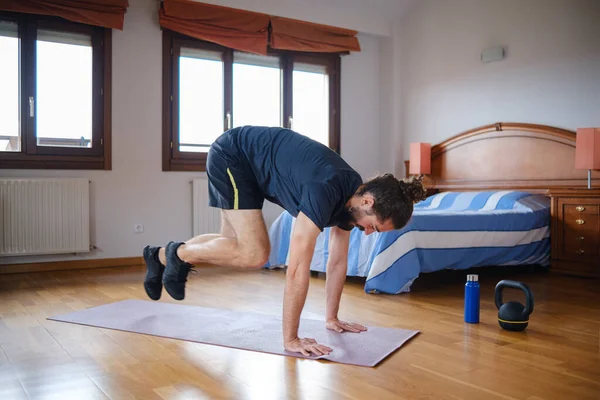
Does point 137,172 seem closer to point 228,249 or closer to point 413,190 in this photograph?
point 228,249

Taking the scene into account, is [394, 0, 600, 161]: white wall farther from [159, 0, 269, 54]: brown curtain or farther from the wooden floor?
the wooden floor

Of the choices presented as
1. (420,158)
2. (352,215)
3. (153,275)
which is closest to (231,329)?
(153,275)

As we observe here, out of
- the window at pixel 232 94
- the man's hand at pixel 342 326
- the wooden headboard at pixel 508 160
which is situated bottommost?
the man's hand at pixel 342 326

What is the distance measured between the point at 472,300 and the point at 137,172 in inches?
132

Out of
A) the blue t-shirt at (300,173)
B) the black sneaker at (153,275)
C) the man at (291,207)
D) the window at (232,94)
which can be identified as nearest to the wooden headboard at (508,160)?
the window at (232,94)

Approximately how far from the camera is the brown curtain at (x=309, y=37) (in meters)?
5.69

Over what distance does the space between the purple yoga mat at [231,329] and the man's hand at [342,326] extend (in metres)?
0.03

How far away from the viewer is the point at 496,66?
5422 millimetres

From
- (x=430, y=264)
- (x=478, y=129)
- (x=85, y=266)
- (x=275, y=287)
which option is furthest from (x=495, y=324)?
(x=85, y=266)

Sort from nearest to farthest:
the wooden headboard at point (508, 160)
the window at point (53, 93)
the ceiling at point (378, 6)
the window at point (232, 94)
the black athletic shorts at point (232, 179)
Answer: the black athletic shorts at point (232, 179) < the window at point (53, 93) < the wooden headboard at point (508, 160) < the window at point (232, 94) < the ceiling at point (378, 6)

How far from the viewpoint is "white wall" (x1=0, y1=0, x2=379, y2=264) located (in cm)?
500

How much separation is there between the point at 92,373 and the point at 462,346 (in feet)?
4.64

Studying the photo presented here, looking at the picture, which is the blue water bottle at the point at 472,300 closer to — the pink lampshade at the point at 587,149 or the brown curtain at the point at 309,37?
the pink lampshade at the point at 587,149

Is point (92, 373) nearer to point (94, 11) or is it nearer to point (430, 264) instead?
point (430, 264)
